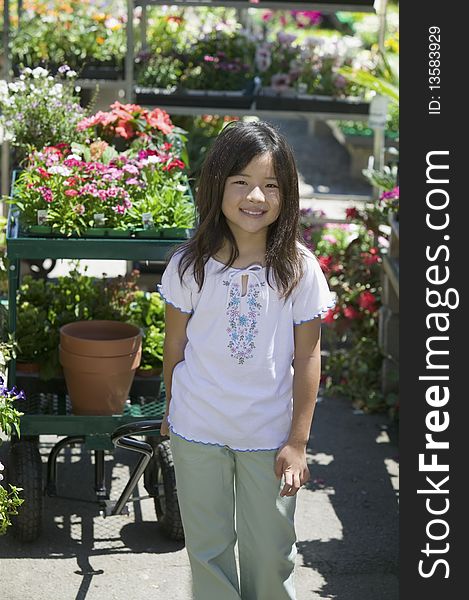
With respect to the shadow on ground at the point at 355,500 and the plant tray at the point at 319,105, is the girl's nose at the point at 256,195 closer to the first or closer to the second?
the shadow on ground at the point at 355,500

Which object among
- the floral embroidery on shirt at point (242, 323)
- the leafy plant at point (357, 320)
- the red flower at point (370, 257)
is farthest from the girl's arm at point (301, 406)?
the red flower at point (370, 257)

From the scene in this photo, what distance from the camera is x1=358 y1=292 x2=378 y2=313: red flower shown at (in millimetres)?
5867

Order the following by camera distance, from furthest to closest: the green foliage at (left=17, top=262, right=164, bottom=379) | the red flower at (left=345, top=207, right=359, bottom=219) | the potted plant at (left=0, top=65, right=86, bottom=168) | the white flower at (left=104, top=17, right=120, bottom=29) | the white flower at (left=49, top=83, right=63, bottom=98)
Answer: the white flower at (left=104, top=17, right=120, bottom=29) → the red flower at (left=345, top=207, right=359, bottom=219) → the white flower at (left=49, top=83, right=63, bottom=98) → the potted plant at (left=0, top=65, right=86, bottom=168) → the green foliage at (left=17, top=262, right=164, bottom=379)

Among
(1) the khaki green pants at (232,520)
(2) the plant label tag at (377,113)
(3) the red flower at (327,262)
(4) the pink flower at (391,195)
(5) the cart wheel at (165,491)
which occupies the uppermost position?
(2) the plant label tag at (377,113)

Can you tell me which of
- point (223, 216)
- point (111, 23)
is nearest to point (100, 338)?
point (223, 216)

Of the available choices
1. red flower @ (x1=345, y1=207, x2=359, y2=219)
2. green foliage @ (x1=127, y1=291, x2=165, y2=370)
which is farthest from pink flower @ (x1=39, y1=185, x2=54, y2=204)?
red flower @ (x1=345, y1=207, x2=359, y2=219)

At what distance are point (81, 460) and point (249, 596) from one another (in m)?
1.92

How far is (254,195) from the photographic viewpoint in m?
3.00

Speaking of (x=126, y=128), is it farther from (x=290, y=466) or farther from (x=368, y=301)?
(x=290, y=466)

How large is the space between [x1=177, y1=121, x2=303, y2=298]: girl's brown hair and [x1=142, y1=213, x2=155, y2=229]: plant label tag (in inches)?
34.5

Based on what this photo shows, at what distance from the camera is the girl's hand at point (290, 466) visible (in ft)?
9.77

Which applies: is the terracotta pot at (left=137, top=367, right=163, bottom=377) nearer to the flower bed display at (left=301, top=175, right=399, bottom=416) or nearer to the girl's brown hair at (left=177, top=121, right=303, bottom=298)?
the girl's brown hair at (left=177, top=121, right=303, bottom=298)

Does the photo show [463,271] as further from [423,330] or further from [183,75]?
[183,75]

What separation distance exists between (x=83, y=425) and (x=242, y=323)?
116 centimetres
